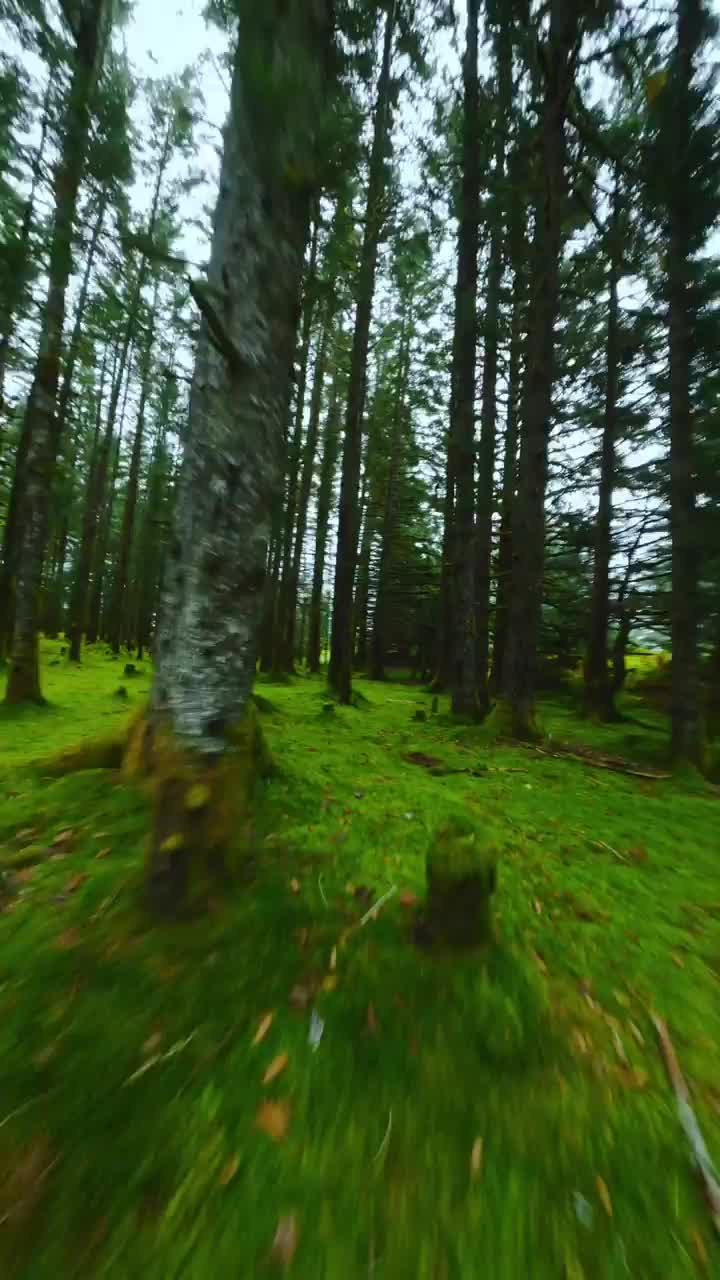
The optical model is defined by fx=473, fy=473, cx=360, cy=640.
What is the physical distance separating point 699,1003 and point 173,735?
8.10 ft

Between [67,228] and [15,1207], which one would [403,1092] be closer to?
[15,1207]

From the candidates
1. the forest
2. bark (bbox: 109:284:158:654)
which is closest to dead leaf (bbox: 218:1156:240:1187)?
the forest

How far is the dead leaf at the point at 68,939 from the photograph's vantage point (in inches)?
75.3

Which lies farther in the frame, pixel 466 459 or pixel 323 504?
pixel 323 504

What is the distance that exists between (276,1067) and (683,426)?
8168mm

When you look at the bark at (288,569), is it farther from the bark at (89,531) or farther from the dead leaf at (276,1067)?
the dead leaf at (276,1067)

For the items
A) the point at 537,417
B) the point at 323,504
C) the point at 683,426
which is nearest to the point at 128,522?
the point at 323,504

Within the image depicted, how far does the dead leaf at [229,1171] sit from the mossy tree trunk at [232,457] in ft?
3.09

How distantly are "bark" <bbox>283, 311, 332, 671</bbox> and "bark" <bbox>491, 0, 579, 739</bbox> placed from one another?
889 cm

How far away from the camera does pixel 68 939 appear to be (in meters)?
1.95

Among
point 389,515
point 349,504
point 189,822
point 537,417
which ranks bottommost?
point 189,822

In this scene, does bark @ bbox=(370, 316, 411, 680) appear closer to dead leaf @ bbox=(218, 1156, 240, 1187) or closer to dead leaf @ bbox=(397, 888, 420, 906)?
dead leaf @ bbox=(397, 888, 420, 906)

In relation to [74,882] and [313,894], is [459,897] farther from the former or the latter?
[74,882]

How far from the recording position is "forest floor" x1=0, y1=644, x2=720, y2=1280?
1103mm
